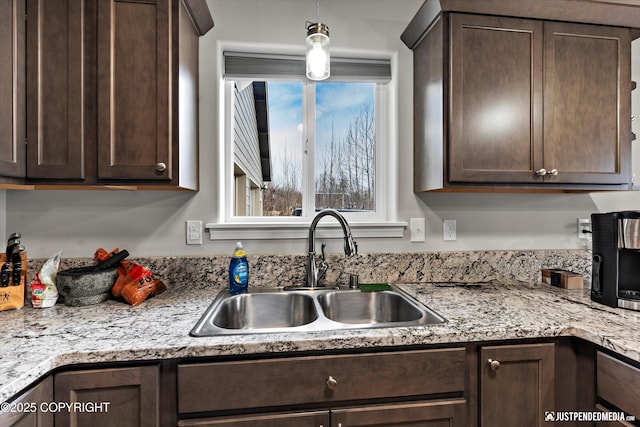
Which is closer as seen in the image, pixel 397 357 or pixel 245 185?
pixel 397 357

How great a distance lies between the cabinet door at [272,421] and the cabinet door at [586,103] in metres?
1.39

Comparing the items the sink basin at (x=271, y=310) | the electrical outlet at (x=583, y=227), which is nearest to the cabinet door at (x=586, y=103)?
the electrical outlet at (x=583, y=227)

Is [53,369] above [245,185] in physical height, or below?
below

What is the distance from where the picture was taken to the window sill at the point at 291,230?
157 cm

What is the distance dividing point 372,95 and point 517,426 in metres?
1.64

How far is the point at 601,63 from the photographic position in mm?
1450

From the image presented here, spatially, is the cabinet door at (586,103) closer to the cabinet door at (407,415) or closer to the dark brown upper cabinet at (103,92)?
the cabinet door at (407,415)

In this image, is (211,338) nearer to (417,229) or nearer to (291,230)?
(291,230)

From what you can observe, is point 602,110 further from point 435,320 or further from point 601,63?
point 435,320

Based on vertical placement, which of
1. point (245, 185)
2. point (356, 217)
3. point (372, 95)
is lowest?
point (356, 217)

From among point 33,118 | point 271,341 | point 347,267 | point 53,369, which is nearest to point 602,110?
point 347,267

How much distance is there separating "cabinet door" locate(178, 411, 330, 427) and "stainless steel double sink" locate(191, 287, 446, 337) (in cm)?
41

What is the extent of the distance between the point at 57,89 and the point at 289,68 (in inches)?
39.6

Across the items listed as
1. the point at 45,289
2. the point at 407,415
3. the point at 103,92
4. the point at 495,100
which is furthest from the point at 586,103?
the point at 45,289
